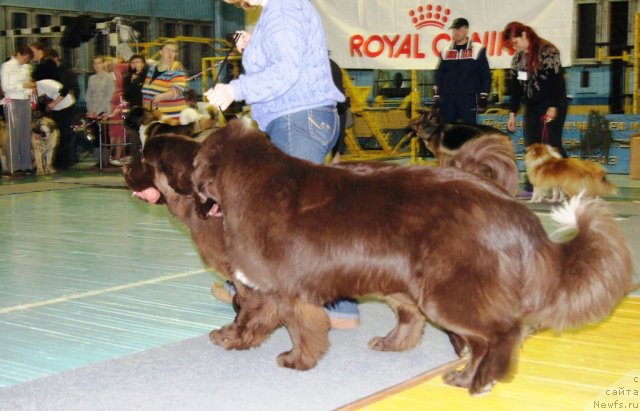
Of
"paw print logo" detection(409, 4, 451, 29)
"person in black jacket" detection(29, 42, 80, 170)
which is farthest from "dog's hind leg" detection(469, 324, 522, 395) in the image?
"person in black jacket" detection(29, 42, 80, 170)

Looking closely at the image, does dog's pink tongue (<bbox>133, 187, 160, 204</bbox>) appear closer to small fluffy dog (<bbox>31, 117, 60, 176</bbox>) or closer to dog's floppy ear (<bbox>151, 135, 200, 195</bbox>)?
dog's floppy ear (<bbox>151, 135, 200, 195</bbox>)

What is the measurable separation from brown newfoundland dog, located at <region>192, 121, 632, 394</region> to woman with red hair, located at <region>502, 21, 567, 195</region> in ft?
21.5

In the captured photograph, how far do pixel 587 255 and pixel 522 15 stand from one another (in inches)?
397

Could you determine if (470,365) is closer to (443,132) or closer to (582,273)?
(582,273)

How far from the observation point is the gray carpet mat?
3387mm

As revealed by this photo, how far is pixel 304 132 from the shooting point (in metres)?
4.21

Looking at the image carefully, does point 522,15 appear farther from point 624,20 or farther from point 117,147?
point 624,20

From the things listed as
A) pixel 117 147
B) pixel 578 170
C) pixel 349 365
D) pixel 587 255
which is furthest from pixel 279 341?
pixel 117 147

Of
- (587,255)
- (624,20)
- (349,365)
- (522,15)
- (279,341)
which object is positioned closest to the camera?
(587,255)

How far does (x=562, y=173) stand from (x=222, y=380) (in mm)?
7104

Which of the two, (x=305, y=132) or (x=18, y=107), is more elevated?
(x=18, y=107)

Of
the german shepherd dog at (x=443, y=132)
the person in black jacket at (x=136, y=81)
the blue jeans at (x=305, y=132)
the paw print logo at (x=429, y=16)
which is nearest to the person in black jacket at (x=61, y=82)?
the person in black jacket at (x=136, y=81)

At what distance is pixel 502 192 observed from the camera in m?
3.37

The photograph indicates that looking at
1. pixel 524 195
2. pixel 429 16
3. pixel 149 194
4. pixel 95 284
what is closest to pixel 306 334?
pixel 149 194
